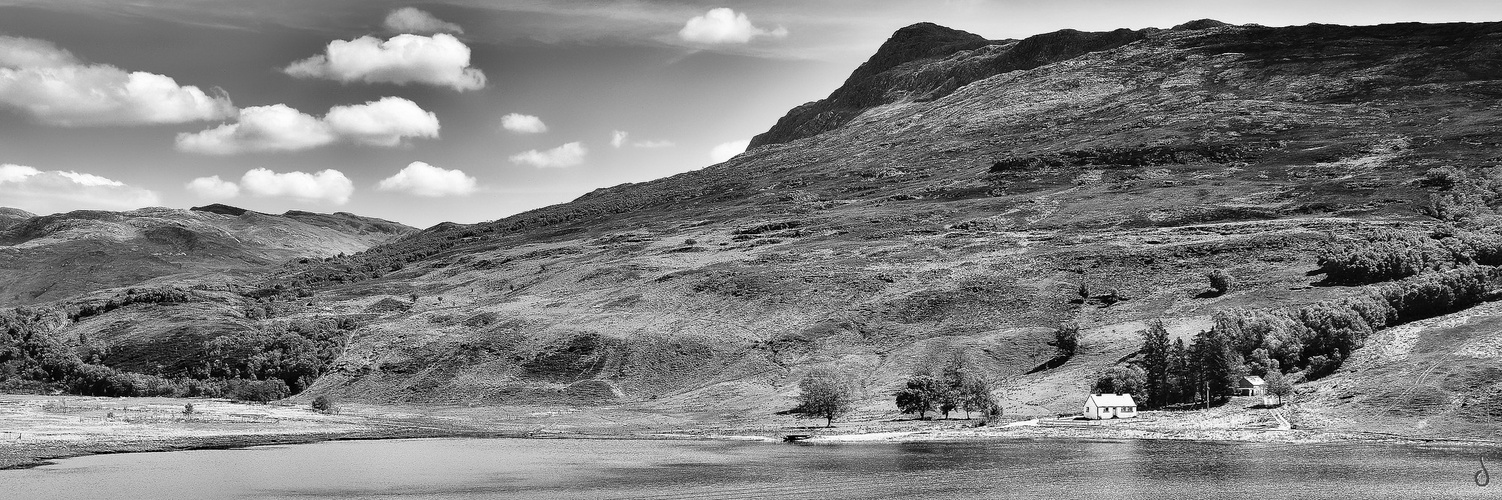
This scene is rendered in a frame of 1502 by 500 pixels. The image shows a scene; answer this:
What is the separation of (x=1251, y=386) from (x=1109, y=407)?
48.7ft

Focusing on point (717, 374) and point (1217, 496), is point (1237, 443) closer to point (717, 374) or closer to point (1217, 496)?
point (1217, 496)

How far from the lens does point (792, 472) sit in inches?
2992

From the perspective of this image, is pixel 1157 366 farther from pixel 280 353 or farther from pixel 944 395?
pixel 280 353

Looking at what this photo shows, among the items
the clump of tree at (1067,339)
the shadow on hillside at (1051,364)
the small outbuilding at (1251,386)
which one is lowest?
the small outbuilding at (1251,386)

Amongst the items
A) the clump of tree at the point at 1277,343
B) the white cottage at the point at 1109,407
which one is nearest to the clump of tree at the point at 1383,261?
the clump of tree at the point at 1277,343

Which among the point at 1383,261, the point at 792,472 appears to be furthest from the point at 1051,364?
the point at 792,472

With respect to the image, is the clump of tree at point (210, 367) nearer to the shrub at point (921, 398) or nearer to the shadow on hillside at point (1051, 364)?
the shrub at point (921, 398)

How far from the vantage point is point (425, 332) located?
184000 mm

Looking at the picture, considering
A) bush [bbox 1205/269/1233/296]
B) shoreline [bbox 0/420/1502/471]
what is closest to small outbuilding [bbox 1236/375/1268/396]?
shoreline [bbox 0/420/1502/471]

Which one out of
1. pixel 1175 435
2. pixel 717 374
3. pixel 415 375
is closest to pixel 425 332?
pixel 415 375

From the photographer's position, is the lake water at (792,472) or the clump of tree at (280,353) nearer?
the lake water at (792,472)

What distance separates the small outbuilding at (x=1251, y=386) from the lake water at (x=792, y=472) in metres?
23.2

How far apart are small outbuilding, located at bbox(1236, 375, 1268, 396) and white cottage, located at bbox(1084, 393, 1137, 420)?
1108 cm

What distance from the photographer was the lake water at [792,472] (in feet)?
213
